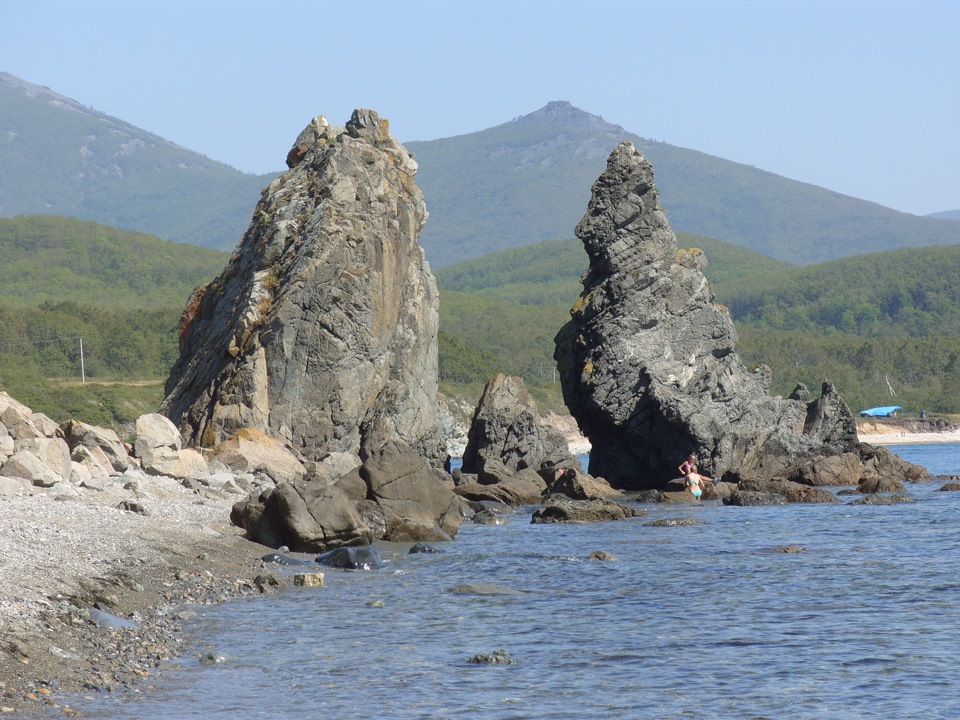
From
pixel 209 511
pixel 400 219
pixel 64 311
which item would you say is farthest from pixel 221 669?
pixel 64 311

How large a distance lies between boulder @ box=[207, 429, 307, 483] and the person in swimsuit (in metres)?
16.2

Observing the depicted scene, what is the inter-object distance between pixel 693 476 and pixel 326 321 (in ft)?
54.8

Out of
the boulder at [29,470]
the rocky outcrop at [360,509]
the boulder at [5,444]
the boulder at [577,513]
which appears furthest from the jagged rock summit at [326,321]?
the boulder at [29,470]

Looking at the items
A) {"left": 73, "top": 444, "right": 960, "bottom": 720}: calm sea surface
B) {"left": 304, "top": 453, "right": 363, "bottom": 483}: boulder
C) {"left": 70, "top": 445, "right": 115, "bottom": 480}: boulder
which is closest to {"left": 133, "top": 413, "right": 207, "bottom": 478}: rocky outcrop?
{"left": 70, "top": 445, "right": 115, "bottom": 480}: boulder

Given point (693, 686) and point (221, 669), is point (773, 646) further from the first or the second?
point (221, 669)

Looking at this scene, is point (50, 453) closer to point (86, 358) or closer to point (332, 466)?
point (332, 466)

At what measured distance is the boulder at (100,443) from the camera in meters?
35.1

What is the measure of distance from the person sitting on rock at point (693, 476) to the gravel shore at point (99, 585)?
24.4 meters

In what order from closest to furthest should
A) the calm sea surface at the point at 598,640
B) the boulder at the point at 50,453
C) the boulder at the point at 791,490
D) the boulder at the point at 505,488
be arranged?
the calm sea surface at the point at 598,640 → the boulder at the point at 50,453 → the boulder at the point at 791,490 → the boulder at the point at 505,488

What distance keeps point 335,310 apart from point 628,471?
54.5 feet

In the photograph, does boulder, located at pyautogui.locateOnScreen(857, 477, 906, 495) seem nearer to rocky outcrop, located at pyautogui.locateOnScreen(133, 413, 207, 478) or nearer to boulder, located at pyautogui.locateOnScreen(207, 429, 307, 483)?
boulder, located at pyautogui.locateOnScreen(207, 429, 307, 483)

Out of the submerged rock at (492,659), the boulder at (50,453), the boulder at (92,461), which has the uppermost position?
the boulder at (50,453)

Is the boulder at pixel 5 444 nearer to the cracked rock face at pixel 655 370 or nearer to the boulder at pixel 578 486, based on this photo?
the boulder at pixel 578 486

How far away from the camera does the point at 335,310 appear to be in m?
52.1
